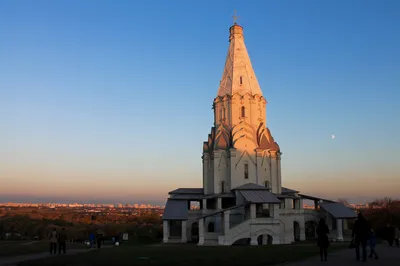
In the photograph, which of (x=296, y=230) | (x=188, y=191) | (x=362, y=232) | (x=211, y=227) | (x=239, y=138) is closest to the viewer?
(x=362, y=232)

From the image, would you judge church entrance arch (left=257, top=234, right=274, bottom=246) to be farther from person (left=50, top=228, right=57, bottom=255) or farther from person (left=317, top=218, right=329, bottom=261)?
person (left=317, top=218, right=329, bottom=261)

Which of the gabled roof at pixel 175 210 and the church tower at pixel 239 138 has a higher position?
the church tower at pixel 239 138

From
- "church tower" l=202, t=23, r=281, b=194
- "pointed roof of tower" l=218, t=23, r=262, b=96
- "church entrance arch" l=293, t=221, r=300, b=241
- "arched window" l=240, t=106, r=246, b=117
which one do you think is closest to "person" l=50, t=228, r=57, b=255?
"church tower" l=202, t=23, r=281, b=194

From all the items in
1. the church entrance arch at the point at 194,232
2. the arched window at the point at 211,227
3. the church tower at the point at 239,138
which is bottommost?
the church entrance arch at the point at 194,232

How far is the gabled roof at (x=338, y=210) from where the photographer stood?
131 feet

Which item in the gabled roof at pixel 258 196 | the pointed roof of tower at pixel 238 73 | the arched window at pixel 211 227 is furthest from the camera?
the pointed roof of tower at pixel 238 73

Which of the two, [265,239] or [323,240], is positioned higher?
[323,240]

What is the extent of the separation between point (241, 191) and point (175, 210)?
6.82 m

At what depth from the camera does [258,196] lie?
3875 cm

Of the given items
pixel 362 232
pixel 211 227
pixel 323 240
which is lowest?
pixel 211 227

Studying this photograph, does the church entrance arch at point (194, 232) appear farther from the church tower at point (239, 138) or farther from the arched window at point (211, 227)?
the church tower at point (239, 138)

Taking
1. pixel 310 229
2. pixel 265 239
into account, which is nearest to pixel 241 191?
pixel 265 239

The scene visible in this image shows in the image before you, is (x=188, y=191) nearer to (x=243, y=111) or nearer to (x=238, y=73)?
(x=243, y=111)

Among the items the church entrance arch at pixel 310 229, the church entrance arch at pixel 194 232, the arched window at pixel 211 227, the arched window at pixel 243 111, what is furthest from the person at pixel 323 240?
the arched window at pixel 243 111
